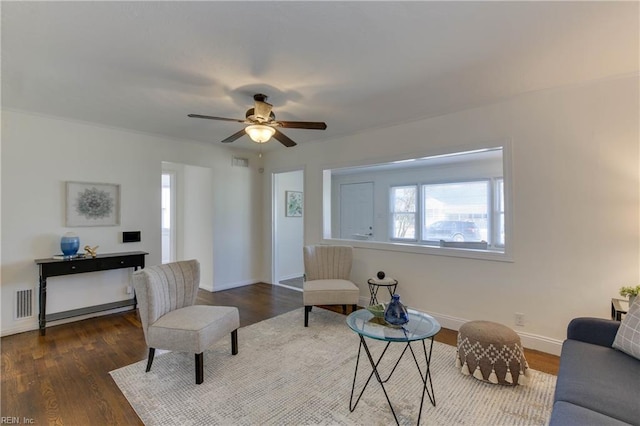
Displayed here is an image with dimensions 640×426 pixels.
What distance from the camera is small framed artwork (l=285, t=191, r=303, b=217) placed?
592cm

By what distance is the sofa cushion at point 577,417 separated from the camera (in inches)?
48.6

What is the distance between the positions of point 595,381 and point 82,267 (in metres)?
4.66

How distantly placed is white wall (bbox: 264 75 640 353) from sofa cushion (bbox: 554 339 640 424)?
1.08m

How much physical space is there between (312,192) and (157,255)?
2.54m

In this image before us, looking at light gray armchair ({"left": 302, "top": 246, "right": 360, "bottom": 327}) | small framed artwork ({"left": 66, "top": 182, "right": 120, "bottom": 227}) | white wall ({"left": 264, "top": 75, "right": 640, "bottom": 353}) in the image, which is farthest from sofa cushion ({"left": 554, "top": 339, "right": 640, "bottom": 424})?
small framed artwork ({"left": 66, "top": 182, "right": 120, "bottom": 227})

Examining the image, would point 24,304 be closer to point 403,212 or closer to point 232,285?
point 232,285

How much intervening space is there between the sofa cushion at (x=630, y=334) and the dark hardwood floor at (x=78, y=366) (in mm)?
860

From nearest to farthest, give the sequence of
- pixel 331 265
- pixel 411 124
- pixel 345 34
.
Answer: pixel 345 34 < pixel 411 124 < pixel 331 265

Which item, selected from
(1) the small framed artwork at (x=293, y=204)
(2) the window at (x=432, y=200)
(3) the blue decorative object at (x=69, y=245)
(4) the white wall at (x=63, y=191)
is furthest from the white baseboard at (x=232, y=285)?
(3) the blue decorative object at (x=69, y=245)

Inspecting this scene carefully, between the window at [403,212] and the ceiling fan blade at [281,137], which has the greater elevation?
the ceiling fan blade at [281,137]

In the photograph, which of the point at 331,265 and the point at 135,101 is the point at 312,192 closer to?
the point at 331,265

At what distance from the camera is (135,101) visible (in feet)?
10.2

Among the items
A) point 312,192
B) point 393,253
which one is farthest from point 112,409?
point 312,192

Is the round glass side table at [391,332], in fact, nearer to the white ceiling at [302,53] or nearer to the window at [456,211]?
the white ceiling at [302,53]
